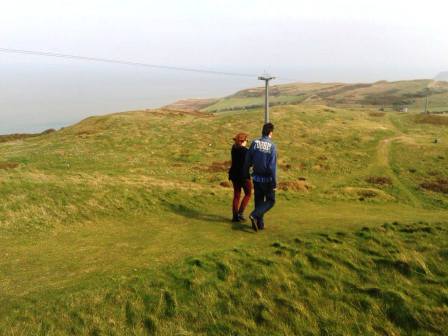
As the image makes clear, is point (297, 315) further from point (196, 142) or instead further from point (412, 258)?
point (196, 142)

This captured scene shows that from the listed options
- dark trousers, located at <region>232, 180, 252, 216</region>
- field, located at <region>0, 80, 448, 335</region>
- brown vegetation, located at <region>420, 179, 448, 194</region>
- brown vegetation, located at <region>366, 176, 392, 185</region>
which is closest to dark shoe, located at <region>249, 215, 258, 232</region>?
field, located at <region>0, 80, 448, 335</region>

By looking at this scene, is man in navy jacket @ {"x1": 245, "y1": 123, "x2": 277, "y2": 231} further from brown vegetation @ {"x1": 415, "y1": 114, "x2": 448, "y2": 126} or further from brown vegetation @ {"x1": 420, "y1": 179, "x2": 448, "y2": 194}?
brown vegetation @ {"x1": 415, "y1": 114, "x2": 448, "y2": 126}

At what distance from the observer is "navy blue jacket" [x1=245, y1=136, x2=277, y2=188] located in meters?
11.1

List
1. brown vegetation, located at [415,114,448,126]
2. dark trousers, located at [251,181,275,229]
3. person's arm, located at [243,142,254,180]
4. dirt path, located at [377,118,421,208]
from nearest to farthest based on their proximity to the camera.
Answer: dark trousers, located at [251,181,275,229] < person's arm, located at [243,142,254,180] < dirt path, located at [377,118,421,208] < brown vegetation, located at [415,114,448,126]

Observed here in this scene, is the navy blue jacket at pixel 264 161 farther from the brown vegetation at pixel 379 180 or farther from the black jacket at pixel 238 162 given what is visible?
the brown vegetation at pixel 379 180

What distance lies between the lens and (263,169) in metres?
11.1

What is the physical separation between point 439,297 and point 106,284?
6.73 m

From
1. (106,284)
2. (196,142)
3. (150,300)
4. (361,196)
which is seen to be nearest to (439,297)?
(150,300)

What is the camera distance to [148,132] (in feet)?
143

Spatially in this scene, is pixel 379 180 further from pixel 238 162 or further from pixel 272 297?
pixel 272 297

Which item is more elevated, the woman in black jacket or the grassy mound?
the woman in black jacket

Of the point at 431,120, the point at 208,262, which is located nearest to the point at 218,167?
the point at 208,262

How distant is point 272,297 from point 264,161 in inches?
177

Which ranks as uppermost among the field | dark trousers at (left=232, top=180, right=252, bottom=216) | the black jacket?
the black jacket
